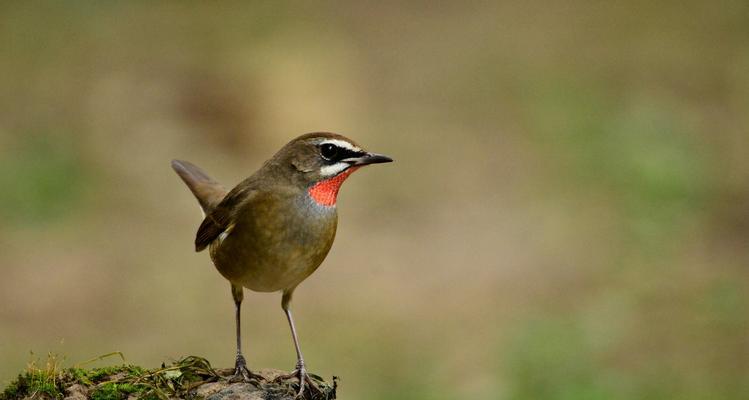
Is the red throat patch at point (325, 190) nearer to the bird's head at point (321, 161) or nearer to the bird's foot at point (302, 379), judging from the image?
the bird's head at point (321, 161)

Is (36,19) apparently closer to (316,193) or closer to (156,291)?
(156,291)

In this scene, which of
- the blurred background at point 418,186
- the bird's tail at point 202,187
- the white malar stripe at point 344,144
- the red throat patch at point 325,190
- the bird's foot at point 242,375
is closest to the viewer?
the bird's foot at point 242,375

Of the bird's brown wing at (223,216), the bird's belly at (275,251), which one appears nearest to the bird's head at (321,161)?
the bird's belly at (275,251)

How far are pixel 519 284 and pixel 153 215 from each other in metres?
4.43

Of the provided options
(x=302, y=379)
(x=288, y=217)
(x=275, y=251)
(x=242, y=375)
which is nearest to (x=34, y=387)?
(x=242, y=375)

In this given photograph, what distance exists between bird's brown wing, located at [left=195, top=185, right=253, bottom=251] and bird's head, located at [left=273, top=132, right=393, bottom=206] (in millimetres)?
306

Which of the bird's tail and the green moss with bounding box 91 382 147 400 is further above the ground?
the bird's tail

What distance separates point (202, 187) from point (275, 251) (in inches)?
74.7

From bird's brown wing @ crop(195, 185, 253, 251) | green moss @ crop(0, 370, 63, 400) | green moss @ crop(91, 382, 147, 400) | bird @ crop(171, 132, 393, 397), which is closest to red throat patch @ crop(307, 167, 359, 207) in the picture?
bird @ crop(171, 132, 393, 397)

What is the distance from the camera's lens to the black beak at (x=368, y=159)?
5590 millimetres

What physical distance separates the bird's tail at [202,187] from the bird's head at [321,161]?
4.41ft

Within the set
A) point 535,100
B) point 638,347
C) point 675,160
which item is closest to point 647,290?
point 638,347

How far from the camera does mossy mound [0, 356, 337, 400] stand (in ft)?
15.2

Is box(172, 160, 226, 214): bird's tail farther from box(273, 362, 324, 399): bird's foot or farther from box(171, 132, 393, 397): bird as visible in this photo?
box(273, 362, 324, 399): bird's foot
